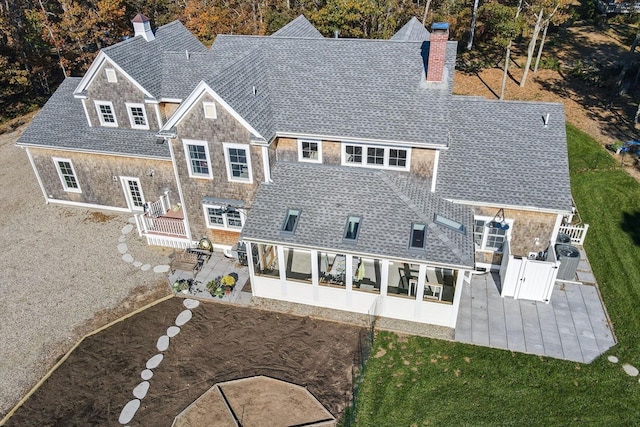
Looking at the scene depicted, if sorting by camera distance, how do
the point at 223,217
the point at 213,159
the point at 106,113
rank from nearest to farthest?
the point at 213,159 → the point at 223,217 → the point at 106,113

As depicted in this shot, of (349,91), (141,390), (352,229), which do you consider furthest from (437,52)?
(141,390)

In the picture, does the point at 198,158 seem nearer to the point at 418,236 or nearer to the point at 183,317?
the point at 183,317

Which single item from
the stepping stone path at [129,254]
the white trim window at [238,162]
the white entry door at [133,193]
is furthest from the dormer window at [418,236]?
the white entry door at [133,193]

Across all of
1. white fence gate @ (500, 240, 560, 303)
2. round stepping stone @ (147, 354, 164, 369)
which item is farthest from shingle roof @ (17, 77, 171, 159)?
white fence gate @ (500, 240, 560, 303)

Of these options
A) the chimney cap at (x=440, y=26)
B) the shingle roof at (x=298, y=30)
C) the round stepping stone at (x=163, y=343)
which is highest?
the chimney cap at (x=440, y=26)

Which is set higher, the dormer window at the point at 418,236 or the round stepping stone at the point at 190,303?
the dormer window at the point at 418,236

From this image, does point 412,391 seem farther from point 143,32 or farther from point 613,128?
point 613,128

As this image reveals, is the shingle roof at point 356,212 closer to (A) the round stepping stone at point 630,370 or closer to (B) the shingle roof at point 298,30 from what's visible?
(A) the round stepping stone at point 630,370
